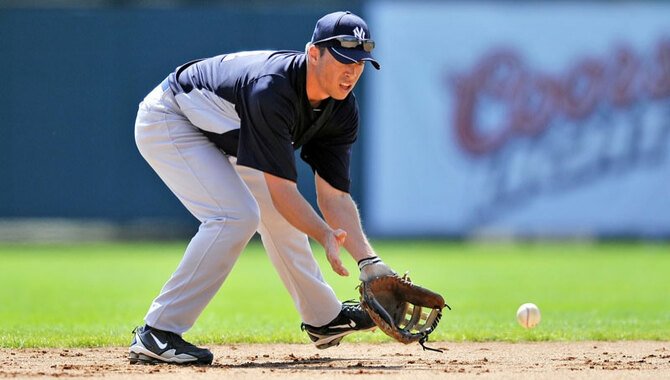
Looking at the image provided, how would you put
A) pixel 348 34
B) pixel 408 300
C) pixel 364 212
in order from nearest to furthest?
1. pixel 348 34
2. pixel 408 300
3. pixel 364 212

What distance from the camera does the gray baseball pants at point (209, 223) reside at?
580cm

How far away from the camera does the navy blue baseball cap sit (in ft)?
17.8

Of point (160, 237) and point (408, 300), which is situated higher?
point (160, 237)

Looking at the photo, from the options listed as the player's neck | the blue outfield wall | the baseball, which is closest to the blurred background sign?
the blue outfield wall

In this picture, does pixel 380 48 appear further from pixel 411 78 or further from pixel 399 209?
pixel 399 209

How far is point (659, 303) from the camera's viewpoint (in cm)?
1030

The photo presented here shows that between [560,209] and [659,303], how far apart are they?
7.86 meters

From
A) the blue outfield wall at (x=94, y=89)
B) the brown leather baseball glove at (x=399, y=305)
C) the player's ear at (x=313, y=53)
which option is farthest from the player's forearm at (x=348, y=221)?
the blue outfield wall at (x=94, y=89)

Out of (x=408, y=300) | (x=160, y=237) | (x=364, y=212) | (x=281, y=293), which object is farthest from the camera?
(x=160, y=237)

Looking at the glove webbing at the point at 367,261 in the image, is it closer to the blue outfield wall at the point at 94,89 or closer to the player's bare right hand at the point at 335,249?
the player's bare right hand at the point at 335,249

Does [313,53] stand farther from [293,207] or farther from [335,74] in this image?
[293,207]

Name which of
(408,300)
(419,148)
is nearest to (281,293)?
(408,300)

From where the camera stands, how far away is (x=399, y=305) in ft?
19.6

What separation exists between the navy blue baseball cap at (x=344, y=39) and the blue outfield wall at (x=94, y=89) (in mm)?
12615
